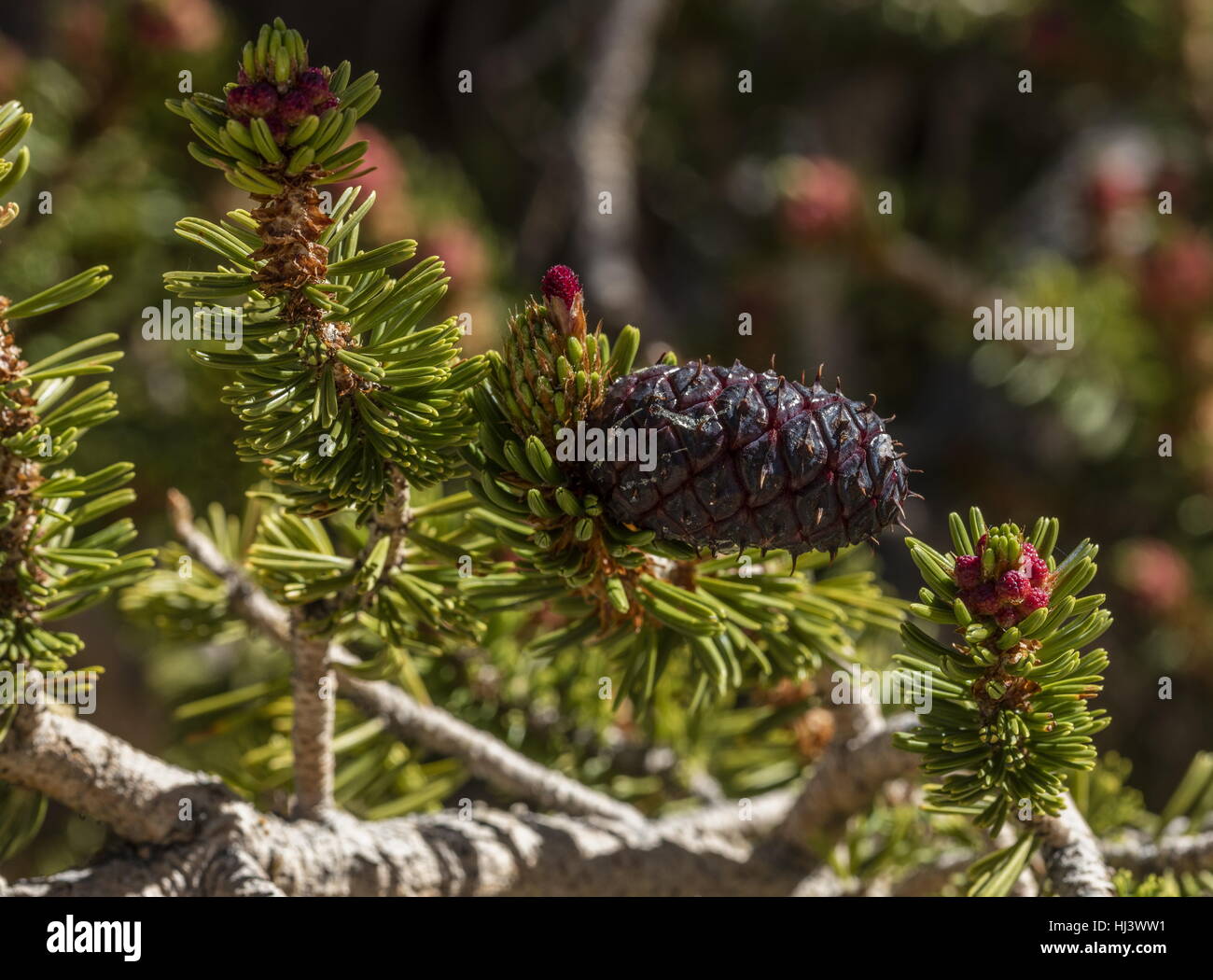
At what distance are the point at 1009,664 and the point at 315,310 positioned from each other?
0.32m

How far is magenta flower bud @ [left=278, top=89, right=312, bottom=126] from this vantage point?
41cm

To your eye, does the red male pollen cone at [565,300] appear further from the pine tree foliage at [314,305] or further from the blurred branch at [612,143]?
the blurred branch at [612,143]

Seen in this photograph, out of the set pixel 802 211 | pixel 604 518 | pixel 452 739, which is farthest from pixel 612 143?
pixel 604 518

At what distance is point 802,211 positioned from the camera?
145 cm

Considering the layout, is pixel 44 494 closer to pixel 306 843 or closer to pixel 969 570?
pixel 306 843

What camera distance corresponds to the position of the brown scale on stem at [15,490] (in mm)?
490

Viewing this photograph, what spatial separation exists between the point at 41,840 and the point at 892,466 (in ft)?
5.03

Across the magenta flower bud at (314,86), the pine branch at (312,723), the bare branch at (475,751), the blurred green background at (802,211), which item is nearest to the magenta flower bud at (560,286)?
the magenta flower bud at (314,86)

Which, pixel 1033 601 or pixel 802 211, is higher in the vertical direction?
pixel 802 211

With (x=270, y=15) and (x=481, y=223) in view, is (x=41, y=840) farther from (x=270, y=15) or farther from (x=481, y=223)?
(x=270, y=15)

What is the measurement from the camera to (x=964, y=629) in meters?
0.46

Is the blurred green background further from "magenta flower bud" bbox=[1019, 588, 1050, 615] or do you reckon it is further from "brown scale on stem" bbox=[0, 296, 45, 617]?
"magenta flower bud" bbox=[1019, 588, 1050, 615]

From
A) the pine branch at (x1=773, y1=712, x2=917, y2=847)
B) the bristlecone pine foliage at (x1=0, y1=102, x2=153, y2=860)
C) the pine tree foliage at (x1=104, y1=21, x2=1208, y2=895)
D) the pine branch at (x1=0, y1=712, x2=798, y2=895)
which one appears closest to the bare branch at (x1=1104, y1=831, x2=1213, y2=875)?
the pine tree foliage at (x1=104, y1=21, x2=1208, y2=895)

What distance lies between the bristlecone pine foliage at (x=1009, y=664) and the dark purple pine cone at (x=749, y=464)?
0.04m
